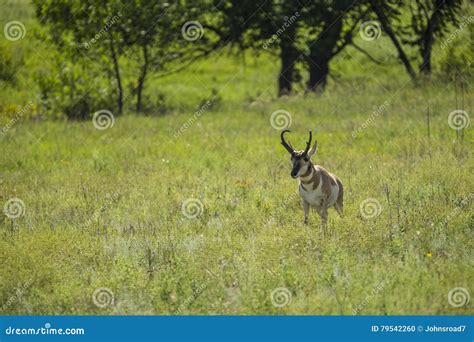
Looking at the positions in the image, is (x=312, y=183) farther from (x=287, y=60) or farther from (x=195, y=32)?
(x=287, y=60)

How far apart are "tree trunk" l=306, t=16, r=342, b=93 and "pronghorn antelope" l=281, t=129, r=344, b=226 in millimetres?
12900

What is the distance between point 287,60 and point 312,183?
1484cm

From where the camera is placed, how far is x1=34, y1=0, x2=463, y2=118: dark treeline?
21.9 metres

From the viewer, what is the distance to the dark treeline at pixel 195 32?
71.8 feet

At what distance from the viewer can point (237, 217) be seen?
36.2 feet

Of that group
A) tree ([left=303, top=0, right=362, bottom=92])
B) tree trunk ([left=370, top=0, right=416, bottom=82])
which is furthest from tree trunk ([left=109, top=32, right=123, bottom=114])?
tree trunk ([left=370, top=0, right=416, bottom=82])

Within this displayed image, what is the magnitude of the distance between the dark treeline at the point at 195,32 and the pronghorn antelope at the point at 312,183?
11860mm

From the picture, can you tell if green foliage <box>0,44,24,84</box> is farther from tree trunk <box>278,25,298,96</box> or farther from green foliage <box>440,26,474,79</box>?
green foliage <box>440,26,474,79</box>

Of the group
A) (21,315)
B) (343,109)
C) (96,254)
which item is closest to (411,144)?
(343,109)

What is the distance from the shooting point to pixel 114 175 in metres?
14.4

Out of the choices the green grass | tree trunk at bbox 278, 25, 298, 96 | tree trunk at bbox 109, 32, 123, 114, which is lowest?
the green grass

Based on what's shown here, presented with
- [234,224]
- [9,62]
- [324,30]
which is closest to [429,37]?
[324,30]

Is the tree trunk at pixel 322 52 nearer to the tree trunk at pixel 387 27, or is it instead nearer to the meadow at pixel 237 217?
the tree trunk at pixel 387 27

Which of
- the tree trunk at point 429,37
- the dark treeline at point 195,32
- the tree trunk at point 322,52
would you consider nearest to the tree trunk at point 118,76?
the dark treeline at point 195,32
